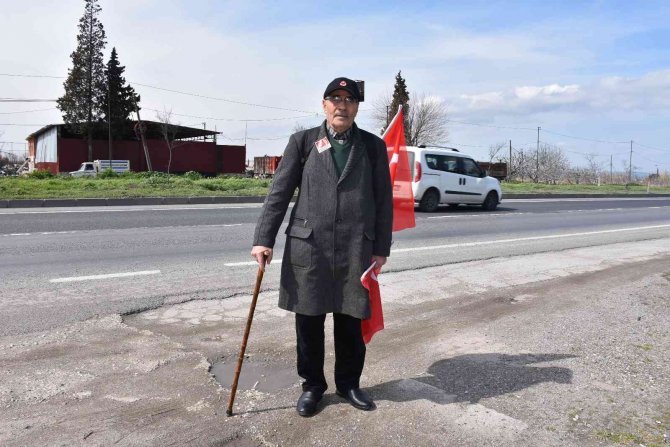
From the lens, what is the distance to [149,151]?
45969 mm

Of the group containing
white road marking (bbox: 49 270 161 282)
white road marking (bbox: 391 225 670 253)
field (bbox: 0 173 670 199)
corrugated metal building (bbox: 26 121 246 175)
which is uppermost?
corrugated metal building (bbox: 26 121 246 175)

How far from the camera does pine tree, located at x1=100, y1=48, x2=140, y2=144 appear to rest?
155ft

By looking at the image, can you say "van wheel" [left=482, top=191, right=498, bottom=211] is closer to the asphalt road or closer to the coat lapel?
the asphalt road

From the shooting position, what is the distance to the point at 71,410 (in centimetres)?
327

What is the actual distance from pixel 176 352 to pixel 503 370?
2.30m

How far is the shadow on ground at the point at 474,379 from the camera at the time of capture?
3611 mm

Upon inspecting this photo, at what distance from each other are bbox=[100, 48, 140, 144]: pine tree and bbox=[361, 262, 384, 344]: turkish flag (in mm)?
46681

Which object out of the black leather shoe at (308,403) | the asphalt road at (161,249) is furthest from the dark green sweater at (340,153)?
the asphalt road at (161,249)

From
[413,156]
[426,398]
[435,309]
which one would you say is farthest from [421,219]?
[426,398]

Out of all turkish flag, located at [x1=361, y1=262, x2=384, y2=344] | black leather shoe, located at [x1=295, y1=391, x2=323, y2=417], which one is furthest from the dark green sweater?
black leather shoe, located at [x1=295, y1=391, x2=323, y2=417]

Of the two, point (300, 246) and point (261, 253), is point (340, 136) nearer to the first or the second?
point (300, 246)

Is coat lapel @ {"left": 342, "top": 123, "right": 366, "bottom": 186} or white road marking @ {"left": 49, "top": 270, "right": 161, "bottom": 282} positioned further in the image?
white road marking @ {"left": 49, "top": 270, "right": 161, "bottom": 282}

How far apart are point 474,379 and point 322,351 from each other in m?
1.08

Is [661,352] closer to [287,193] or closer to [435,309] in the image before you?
[435,309]
